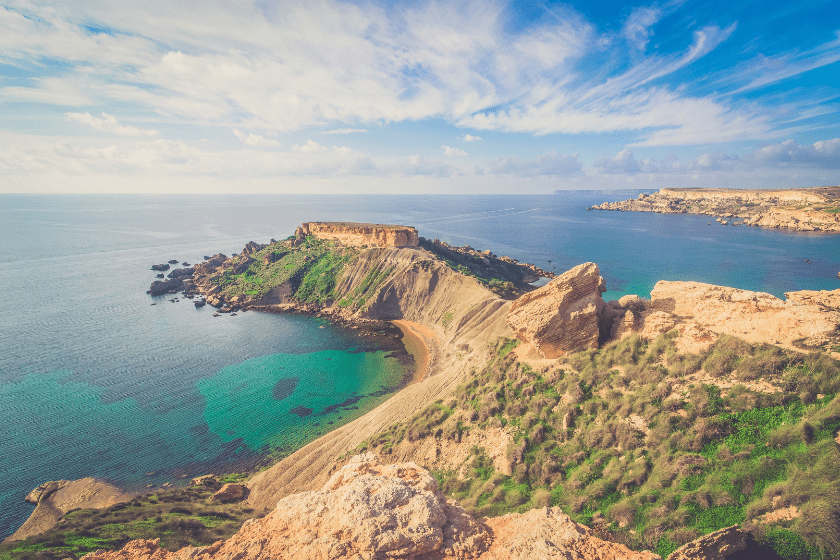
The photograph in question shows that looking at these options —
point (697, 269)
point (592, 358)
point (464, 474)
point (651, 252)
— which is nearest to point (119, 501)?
point (464, 474)

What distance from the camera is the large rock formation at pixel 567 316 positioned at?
73.0ft

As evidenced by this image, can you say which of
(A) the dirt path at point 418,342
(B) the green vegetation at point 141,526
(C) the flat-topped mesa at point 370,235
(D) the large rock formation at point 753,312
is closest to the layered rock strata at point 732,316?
(D) the large rock formation at point 753,312

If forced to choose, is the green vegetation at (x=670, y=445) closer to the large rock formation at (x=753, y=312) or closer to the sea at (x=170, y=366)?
the large rock formation at (x=753, y=312)

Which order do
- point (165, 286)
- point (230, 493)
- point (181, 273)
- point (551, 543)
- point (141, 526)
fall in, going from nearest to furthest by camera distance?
1. point (551, 543)
2. point (141, 526)
3. point (230, 493)
4. point (165, 286)
5. point (181, 273)

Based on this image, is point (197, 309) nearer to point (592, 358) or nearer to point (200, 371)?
point (200, 371)

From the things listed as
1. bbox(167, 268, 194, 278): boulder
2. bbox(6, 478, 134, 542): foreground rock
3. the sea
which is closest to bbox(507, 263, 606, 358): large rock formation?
the sea

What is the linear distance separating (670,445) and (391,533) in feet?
40.0

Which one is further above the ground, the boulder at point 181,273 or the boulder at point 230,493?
the boulder at point 181,273

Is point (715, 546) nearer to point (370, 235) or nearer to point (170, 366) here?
point (170, 366)

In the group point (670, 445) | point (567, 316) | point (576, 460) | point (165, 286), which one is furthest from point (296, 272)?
point (670, 445)

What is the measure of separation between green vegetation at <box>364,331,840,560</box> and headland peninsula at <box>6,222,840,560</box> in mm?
61

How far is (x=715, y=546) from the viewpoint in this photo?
1034cm

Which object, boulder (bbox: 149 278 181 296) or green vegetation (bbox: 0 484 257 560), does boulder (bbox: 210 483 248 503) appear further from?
boulder (bbox: 149 278 181 296)

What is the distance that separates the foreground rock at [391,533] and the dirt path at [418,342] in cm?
2933
